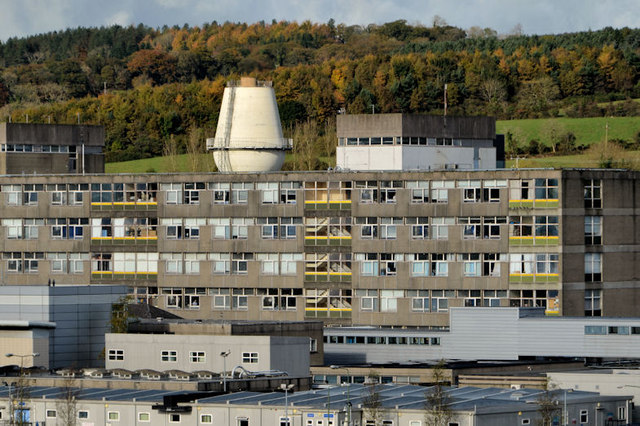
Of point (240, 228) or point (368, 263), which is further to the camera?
point (240, 228)

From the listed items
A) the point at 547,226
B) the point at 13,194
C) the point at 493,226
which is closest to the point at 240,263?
the point at 493,226

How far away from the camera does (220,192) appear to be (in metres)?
149

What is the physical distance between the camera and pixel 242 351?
367 ft

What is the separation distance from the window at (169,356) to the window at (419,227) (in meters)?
34.9

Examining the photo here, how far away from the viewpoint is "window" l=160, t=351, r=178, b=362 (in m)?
114

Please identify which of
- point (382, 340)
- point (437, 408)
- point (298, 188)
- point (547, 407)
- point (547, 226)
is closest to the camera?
point (437, 408)

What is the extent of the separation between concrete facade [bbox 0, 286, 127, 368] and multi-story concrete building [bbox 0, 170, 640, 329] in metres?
28.4

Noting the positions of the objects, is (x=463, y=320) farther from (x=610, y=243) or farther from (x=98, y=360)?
(x=98, y=360)

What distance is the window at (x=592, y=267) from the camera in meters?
140

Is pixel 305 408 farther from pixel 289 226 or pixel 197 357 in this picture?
pixel 289 226

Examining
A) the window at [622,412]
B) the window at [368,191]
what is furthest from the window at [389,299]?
the window at [622,412]

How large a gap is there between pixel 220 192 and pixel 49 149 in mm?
25775

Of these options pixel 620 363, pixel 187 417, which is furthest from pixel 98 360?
pixel 620 363

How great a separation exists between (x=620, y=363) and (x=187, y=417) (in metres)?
40.9
